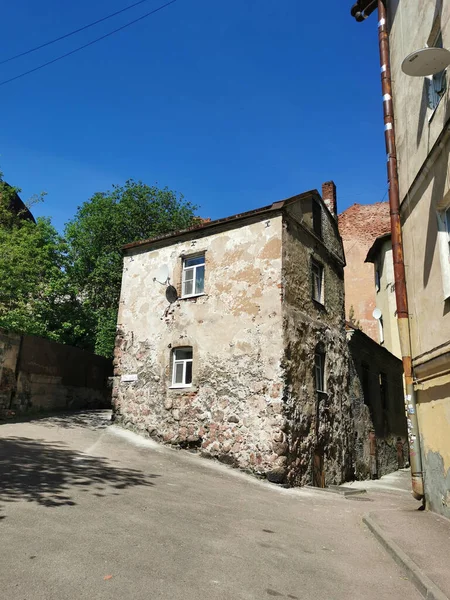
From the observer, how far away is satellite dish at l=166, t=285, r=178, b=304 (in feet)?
47.1

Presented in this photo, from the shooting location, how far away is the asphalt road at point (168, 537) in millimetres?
4250

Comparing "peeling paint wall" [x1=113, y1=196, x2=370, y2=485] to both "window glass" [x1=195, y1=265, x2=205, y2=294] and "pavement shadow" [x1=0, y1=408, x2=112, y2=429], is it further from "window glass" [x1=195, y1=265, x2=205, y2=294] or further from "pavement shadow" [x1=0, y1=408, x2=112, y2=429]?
"pavement shadow" [x1=0, y1=408, x2=112, y2=429]

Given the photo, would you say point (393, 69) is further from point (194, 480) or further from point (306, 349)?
point (194, 480)

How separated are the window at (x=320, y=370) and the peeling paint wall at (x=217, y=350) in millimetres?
2602

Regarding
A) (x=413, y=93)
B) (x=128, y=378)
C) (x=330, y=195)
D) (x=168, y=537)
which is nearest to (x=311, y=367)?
(x=128, y=378)

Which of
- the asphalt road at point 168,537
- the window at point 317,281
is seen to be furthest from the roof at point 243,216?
A: the asphalt road at point 168,537

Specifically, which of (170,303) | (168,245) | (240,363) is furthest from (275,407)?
(168,245)

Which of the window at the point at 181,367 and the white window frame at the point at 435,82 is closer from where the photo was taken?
the white window frame at the point at 435,82

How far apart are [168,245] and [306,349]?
18.7 ft

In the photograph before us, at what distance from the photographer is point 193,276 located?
1448cm

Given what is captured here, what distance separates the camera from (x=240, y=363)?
40.8 ft

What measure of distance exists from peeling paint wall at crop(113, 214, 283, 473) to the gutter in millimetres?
3410

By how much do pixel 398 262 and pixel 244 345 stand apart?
4.71 meters

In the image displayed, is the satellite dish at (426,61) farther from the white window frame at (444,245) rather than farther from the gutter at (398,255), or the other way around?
the gutter at (398,255)
